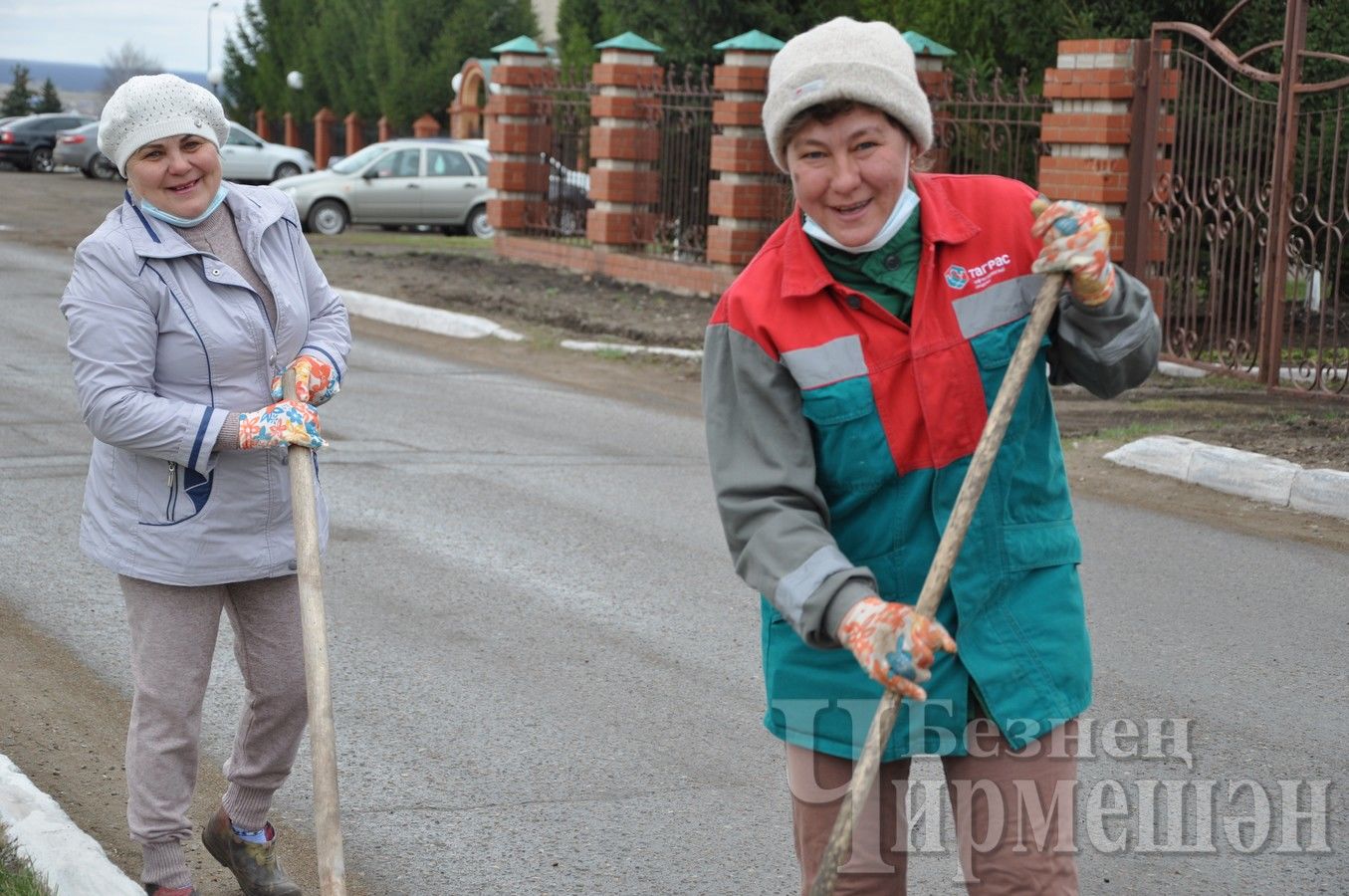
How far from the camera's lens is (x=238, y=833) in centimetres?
381

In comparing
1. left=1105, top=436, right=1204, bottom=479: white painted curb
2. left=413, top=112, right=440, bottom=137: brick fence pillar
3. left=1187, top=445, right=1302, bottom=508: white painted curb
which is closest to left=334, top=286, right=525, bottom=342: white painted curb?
left=1105, top=436, right=1204, bottom=479: white painted curb

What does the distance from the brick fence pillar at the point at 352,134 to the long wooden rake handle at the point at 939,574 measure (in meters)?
40.5

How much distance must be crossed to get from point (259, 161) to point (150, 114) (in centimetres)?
3136

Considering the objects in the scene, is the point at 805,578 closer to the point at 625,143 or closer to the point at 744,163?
the point at 744,163

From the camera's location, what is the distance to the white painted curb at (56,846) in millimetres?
3613

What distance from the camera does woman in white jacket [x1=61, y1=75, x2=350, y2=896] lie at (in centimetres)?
345

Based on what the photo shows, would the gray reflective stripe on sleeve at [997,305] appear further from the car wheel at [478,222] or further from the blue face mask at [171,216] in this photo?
the car wheel at [478,222]

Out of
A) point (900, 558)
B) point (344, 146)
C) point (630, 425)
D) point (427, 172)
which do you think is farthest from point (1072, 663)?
point (344, 146)

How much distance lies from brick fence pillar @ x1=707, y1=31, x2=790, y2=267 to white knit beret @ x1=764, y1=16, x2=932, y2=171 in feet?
47.1

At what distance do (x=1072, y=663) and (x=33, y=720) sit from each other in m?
3.44

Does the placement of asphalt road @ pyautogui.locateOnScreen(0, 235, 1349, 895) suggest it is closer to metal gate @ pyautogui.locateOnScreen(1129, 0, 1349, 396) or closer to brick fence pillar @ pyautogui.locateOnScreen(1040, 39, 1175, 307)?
metal gate @ pyautogui.locateOnScreen(1129, 0, 1349, 396)

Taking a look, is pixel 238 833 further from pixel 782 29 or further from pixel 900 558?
pixel 782 29

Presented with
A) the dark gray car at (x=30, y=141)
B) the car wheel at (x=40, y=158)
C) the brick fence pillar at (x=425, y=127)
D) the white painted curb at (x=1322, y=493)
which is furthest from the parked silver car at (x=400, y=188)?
the car wheel at (x=40, y=158)

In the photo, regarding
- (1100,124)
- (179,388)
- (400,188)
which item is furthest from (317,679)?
(400,188)
